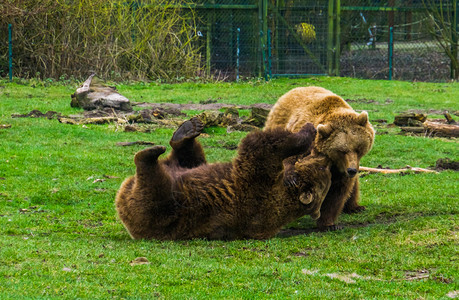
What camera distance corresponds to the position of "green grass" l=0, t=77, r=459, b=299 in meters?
5.01

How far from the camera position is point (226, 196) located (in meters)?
6.83

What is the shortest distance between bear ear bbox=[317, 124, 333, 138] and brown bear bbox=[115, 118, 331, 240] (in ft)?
1.09

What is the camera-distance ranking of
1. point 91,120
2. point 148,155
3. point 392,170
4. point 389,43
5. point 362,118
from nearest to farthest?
point 148,155 < point 362,118 < point 392,170 < point 91,120 < point 389,43

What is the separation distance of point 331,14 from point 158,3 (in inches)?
241

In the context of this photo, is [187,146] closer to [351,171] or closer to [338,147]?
[338,147]

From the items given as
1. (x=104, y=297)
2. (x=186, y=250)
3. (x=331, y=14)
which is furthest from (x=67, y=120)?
(x=331, y=14)

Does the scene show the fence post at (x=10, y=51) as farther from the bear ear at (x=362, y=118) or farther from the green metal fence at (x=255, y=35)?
the bear ear at (x=362, y=118)

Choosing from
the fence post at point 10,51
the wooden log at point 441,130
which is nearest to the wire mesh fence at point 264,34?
the fence post at point 10,51

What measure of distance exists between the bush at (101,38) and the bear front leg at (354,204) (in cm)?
1510

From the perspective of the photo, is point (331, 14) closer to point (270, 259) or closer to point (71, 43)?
point (71, 43)

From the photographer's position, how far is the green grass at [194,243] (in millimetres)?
5008

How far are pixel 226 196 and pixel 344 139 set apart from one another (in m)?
1.52

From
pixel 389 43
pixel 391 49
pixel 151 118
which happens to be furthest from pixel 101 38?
pixel 391 49

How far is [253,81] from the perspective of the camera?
76.3 ft
